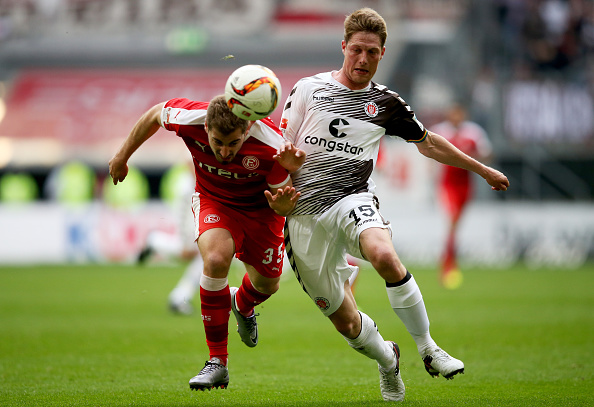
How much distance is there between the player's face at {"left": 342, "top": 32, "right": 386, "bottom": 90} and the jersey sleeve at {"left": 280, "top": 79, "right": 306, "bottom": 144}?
0.35 metres

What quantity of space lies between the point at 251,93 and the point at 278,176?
0.65 m

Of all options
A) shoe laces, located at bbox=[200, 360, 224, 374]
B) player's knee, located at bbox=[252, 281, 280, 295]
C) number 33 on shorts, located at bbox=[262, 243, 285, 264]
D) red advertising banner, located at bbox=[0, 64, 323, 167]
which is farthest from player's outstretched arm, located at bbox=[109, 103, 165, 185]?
red advertising banner, located at bbox=[0, 64, 323, 167]

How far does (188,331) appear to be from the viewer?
8766 mm

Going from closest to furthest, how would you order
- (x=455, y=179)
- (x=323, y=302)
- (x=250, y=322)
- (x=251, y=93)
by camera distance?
(x=251, y=93) < (x=323, y=302) < (x=250, y=322) < (x=455, y=179)

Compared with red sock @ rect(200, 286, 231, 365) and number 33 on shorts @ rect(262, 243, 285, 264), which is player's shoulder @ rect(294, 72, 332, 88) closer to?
number 33 on shorts @ rect(262, 243, 285, 264)

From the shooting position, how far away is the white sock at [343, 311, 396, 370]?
17.4 ft

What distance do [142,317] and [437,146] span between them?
557 centimetres

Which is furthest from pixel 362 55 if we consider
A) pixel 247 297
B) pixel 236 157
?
pixel 247 297

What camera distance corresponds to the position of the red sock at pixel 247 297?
6.12m

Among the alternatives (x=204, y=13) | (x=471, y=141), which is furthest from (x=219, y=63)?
(x=471, y=141)

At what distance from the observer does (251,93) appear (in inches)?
191

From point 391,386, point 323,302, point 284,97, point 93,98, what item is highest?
point 323,302

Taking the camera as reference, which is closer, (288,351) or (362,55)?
(362,55)

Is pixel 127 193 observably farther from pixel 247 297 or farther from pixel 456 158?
pixel 456 158
